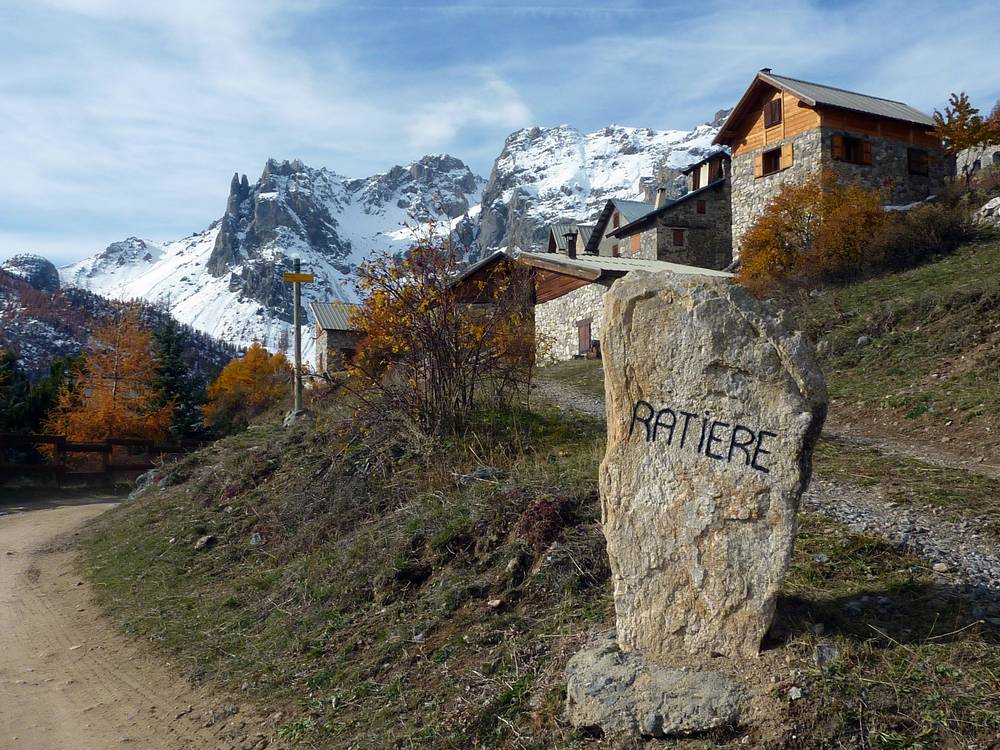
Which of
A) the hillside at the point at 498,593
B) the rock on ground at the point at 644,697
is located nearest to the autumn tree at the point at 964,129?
the hillside at the point at 498,593

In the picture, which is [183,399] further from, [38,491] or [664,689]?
[664,689]

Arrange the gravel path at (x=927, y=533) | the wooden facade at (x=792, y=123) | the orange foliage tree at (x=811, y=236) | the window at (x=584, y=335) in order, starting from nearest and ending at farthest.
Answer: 1. the gravel path at (x=927, y=533)
2. the orange foliage tree at (x=811, y=236)
3. the window at (x=584, y=335)
4. the wooden facade at (x=792, y=123)

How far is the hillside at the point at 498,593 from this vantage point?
3851 mm

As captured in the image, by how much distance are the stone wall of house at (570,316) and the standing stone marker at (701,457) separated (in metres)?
21.0

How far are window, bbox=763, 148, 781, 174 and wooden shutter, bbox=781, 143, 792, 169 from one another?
464mm

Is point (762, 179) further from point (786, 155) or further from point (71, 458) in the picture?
point (71, 458)

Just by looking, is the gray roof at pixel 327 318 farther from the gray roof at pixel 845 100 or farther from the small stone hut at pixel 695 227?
the gray roof at pixel 845 100

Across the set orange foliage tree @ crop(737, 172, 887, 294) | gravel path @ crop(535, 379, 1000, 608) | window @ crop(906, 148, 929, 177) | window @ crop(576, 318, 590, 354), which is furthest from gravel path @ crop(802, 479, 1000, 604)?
window @ crop(906, 148, 929, 177)

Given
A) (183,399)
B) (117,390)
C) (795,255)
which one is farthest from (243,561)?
(183,399)

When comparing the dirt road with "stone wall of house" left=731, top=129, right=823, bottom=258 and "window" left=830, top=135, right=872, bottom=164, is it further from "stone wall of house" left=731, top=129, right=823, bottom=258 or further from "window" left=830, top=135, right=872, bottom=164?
"window" left=830, top=135, right=872, bottom=164

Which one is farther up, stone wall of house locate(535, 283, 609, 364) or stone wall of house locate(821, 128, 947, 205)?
stone wall of house locate(821, 128, 947, 205)

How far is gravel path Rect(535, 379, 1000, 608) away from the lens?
484 cm

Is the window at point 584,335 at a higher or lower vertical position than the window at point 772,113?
lower

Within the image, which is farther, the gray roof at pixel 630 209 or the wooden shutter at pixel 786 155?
the gray roof at pixel 630 209
